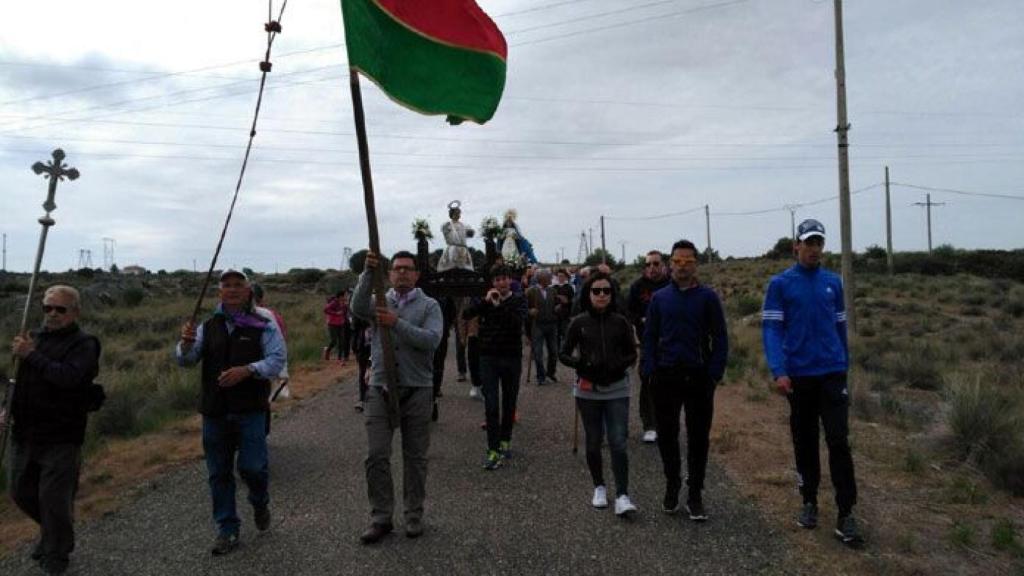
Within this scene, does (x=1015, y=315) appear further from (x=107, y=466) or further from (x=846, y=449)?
(x=107, y=466)

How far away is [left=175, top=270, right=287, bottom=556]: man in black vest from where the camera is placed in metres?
5.13

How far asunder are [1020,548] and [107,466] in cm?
844

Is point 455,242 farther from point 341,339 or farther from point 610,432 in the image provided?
point 341,339

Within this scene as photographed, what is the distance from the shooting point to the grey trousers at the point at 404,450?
17.3 feet

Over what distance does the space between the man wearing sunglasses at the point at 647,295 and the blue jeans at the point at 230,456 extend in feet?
13.6

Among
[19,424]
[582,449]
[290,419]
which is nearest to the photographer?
[19,424]

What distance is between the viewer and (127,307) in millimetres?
38719

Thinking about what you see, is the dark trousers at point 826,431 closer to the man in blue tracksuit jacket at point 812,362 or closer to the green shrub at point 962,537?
the man in blue tracksuit jacket at point 812,362

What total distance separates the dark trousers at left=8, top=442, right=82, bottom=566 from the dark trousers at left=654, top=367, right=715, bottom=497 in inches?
165

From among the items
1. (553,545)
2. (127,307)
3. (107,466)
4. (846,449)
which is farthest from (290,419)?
(127,307)

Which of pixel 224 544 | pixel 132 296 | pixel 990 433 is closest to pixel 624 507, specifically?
pixel 224 544

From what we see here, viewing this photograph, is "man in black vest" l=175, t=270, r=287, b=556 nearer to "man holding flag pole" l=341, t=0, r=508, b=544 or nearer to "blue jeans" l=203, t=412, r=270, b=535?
"blue jeans" l=203, t=412, r=270, b=535

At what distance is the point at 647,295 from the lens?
814 centimetres

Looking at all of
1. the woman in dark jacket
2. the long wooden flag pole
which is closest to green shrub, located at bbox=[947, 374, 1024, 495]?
the woman in dark jacket
